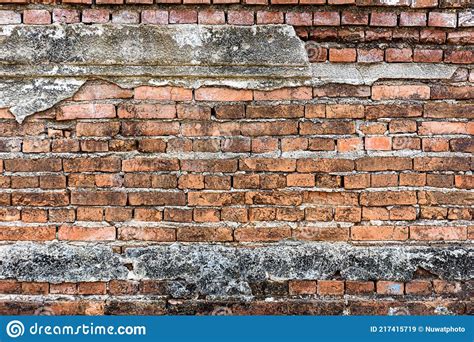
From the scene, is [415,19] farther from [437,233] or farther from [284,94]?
[437,233]

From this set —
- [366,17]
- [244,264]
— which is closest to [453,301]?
[244,264]

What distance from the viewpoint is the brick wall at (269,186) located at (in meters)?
2.67

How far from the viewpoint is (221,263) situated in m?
2.67

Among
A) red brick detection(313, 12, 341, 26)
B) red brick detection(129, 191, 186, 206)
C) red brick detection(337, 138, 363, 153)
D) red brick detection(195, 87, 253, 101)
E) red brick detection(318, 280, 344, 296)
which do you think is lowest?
red brick detection(318, 280, 344, 296)

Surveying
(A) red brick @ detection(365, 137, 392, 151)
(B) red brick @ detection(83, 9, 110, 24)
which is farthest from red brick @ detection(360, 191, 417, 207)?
(B) red brick @ detection(83, 9, 110, 24)

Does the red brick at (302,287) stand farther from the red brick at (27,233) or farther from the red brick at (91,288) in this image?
the red brick at (27,233)

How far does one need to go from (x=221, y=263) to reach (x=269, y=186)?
50 centimetres

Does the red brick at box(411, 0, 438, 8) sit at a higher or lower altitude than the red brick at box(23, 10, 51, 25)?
higher

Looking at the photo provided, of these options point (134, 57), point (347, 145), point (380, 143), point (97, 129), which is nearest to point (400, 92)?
point (380, 143)

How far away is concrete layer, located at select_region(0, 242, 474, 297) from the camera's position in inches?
105

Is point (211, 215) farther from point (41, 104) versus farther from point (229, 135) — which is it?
point (41, 104)

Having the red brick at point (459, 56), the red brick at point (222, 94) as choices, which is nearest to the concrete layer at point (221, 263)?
the red brick at point (222, 94)

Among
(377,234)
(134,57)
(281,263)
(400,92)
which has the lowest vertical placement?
(281,263)

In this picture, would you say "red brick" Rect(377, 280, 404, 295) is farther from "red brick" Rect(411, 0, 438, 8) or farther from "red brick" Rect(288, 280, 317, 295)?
"red brick" Rect(411, 0, 438, 8)
